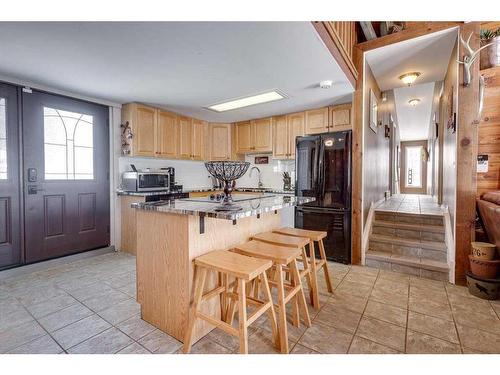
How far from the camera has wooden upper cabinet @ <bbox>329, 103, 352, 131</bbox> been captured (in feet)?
12.1

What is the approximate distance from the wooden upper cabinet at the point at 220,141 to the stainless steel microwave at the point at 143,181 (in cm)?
132

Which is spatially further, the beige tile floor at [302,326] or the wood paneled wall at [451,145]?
the wood paneled wall at [451,145]

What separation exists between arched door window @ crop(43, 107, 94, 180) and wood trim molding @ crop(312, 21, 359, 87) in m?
3.14

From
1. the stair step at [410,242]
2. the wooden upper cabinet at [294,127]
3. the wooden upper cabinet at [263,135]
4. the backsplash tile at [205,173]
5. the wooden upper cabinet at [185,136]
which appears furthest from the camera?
the backsplash tile at [205,173]

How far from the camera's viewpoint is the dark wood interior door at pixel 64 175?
9.50 feet

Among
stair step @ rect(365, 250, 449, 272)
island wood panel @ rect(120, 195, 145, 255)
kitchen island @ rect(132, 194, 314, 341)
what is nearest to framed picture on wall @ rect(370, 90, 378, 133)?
stair step @ rect(365, 250, 449, 272)

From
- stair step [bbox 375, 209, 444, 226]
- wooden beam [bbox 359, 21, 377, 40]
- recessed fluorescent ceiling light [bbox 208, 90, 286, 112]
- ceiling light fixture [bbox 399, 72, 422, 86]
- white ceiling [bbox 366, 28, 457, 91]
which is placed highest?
wooden beam [bbox 359, 21, 377, 40]

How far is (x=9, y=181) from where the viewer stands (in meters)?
2.73

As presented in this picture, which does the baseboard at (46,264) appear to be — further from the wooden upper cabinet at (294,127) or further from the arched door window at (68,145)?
the wooden upper cabinet at (294,127)

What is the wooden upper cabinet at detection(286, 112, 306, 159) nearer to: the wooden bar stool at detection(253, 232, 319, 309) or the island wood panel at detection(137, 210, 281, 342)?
the wooden bar stool at detection(253, 232, 319, 309)

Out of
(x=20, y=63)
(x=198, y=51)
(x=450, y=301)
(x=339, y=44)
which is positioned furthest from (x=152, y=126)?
(x=450, y=301)

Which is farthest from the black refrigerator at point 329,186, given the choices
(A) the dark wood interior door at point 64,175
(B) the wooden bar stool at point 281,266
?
(A) the dark wood interior door at point 64,175

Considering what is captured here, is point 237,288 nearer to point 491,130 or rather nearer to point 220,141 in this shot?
point 491,130
